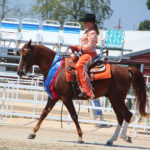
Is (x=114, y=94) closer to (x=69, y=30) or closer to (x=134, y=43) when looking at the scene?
(x=69, y=30)

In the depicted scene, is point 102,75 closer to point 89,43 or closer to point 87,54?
point 87,54

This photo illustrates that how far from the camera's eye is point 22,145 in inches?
257

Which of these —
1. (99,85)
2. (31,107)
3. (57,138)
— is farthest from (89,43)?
(31,107)

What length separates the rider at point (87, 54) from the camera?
23.0 feet

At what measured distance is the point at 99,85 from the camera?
7.27 metres

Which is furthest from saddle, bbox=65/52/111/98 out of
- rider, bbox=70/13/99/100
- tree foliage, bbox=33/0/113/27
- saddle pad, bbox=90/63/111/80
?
tree foliage, bbox=33/0/113/27

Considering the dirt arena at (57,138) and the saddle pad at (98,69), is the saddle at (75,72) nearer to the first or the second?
the saddle pad at (98,69)

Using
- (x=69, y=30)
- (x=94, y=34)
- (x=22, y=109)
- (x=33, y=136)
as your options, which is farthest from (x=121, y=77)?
(x=69, y=30)

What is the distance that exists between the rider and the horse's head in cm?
87

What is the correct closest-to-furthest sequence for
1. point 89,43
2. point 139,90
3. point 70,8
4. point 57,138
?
point 89,43 → point 139,90 → point 57,138 → point 70,8

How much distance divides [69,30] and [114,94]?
48.1 ft

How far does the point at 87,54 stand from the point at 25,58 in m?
1.25

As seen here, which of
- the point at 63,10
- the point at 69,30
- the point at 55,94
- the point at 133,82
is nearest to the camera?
the point at 55,94

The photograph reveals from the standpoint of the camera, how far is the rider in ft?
23.0
